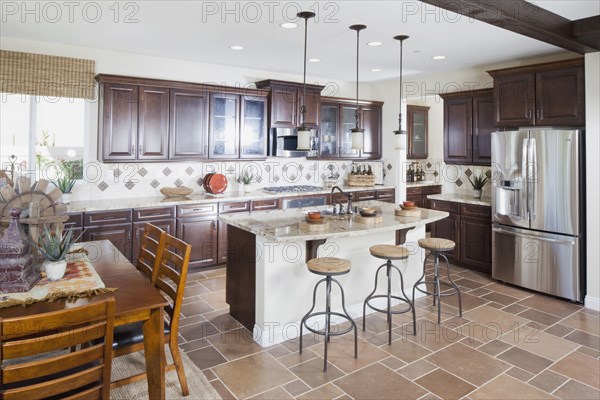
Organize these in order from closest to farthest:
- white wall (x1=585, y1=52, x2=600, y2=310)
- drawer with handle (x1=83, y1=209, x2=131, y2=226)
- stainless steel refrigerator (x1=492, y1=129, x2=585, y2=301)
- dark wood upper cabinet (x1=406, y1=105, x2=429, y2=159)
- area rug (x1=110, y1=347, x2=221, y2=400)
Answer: area rug (x1=110, y1=347, x2=221, y2=400) → white wall (x1=585, y1=52, x2=600, y2=310) → stainless steel refrigerator (x1=492, y1=129, x2=585, y2=301) → drawer with handle (x1=83, y1=209, x2=131, y2=226) → dark wood upper cabinet (x1=406, y1=105, x2=429, y2=159)

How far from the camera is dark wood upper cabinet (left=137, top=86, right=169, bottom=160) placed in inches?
191

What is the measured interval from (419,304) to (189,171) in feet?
10.6

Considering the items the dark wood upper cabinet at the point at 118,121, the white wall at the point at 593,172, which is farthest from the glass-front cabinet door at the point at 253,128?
the white wall at the point at 593,172

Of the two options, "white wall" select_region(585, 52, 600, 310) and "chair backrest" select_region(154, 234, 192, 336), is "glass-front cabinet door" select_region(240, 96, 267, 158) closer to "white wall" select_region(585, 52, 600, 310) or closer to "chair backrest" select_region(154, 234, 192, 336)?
"chair backrest" select_region(154, 234, 192, 336)

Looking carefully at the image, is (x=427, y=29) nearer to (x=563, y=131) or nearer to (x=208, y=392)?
(x=563, y=131)

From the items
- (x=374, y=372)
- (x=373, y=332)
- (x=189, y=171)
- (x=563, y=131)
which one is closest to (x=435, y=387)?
(x=374, y=372)

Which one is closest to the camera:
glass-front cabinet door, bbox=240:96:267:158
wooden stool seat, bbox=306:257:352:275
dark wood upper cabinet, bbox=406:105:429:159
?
wooden stool seat, bbox=306:257:352:275

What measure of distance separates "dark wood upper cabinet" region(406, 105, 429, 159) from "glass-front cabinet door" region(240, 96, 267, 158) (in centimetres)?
323

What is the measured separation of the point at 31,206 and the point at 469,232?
4.69 m

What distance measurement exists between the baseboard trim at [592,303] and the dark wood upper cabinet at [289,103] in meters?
3.74

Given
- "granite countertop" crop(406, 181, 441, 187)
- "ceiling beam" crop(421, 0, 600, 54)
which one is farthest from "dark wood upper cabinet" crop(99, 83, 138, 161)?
"granite countertop" crop(406, 181, 441, 187)

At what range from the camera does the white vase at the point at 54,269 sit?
7.15 ft

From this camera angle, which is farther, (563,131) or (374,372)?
(563,131)

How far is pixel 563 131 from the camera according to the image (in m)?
4.13
